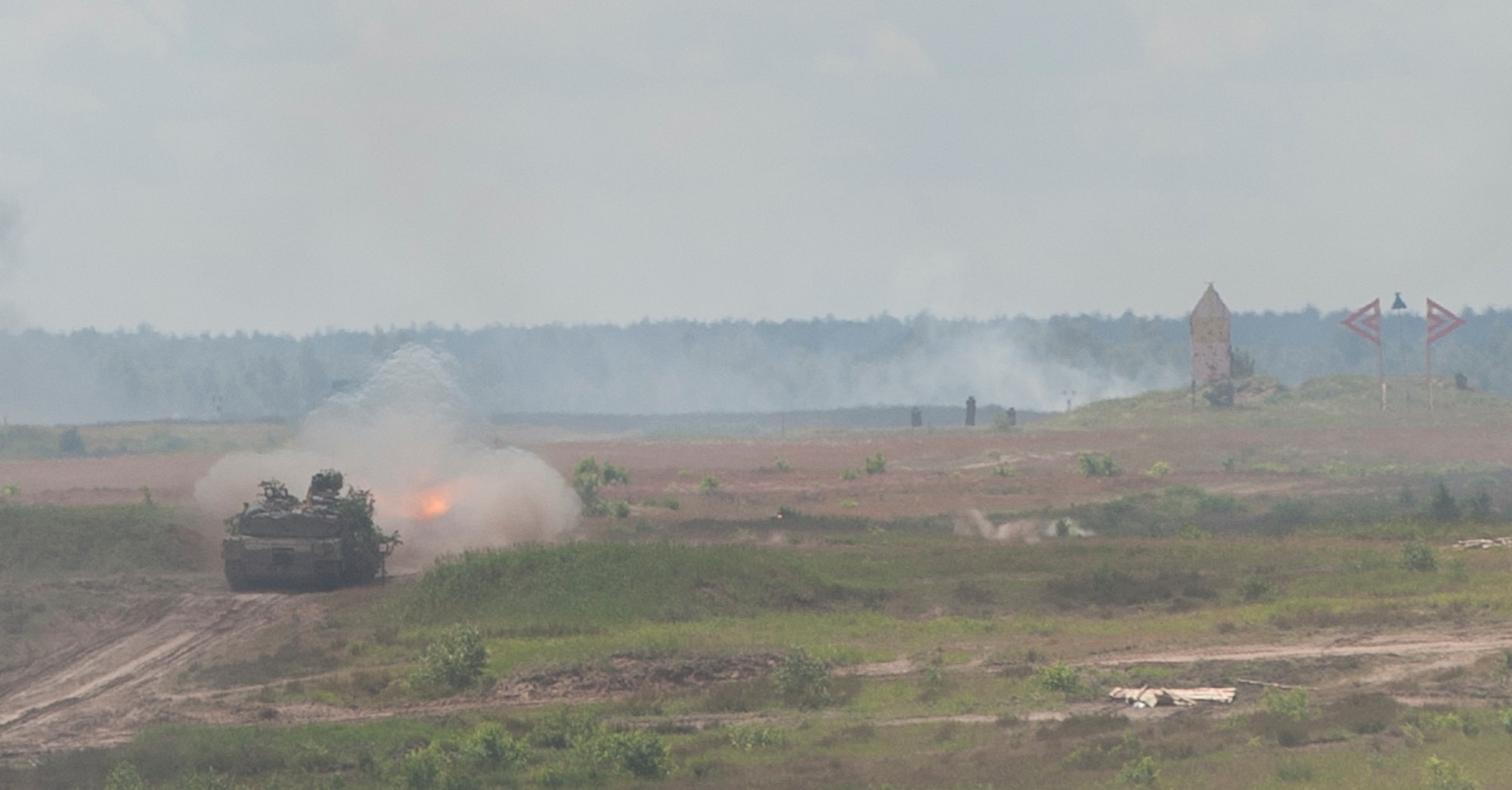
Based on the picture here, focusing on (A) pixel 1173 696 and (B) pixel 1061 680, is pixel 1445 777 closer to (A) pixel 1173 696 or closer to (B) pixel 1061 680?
(A) pixel 1173 696

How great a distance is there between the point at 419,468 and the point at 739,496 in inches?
955

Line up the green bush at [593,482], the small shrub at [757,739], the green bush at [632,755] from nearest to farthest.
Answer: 1. the green bush at [632,755]
2. the small shrub at [757,739]
3. the green bush at [593,482]

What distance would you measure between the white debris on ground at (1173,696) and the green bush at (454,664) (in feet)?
38.0

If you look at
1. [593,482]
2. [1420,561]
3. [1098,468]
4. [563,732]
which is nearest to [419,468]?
[593,482]

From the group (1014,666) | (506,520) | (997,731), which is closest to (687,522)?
(506,520)

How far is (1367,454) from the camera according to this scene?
323 feet

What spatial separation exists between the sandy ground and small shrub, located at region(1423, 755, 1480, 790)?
9.95 m

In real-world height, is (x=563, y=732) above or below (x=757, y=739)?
above

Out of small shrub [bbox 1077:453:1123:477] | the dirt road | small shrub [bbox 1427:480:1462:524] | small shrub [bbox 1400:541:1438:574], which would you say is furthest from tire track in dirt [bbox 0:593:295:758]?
small shrub [bbox 1077:453:1123:477]

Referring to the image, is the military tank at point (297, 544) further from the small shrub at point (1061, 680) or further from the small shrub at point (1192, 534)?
the small shrub at point (1192, 534)

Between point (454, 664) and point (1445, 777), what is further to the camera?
point (454, 664)

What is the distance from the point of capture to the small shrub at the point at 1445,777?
22469 mm

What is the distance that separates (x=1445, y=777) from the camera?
2272 centimetres

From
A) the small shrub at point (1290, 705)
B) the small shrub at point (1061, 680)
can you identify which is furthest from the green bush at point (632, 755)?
the small shrub at point (1290, 705)
